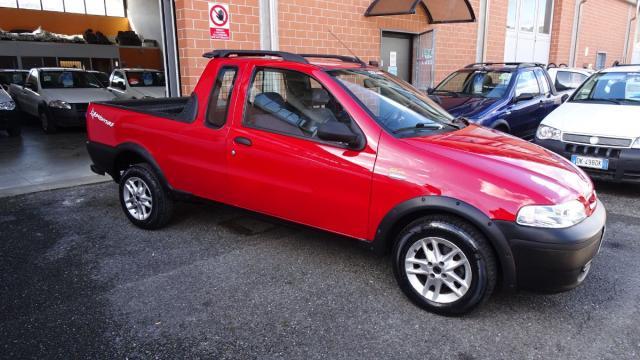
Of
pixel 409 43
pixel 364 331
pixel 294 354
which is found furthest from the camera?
pixel 409 43

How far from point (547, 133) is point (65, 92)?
11160 millimetres

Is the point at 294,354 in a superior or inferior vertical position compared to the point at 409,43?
inferior

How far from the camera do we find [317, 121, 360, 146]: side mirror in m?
3.27

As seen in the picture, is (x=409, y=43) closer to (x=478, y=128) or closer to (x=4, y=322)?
(x=478, y=128)

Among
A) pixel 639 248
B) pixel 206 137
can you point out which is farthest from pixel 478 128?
pixel 206 137

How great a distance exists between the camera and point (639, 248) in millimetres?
4422

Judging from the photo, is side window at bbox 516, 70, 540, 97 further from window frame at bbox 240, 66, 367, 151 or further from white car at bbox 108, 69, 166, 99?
white car at bbox 108, 69, 166, 99

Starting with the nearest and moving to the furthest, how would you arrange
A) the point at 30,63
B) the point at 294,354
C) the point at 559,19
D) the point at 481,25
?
the point at 294,354 < the point at 481,25 < the point at 559,19 < the point at 30,63

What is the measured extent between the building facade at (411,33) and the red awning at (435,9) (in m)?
0.25

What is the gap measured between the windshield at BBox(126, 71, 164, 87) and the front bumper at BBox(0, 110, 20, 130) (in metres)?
3.13

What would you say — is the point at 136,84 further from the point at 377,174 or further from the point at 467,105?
the point at 377,174

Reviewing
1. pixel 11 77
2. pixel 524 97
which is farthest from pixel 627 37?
pixel 11 77

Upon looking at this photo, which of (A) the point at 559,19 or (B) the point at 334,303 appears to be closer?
(B) the point at 334,303

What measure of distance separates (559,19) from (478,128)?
16.6 m
